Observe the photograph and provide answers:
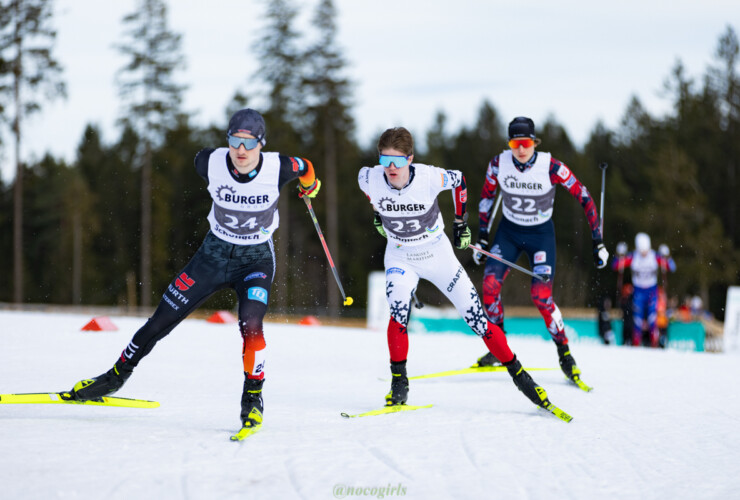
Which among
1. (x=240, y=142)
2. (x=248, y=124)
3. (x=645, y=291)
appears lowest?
(x=645, y=291)

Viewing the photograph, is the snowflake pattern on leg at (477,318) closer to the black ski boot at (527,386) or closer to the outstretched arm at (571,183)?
the black ski boot at (527,386)

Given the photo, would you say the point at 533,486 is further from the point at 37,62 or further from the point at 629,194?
the point at 629,194

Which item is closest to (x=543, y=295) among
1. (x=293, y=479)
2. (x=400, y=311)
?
(x=400, y=311)

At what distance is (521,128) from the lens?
605cm

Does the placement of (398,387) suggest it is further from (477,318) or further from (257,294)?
(257,294)

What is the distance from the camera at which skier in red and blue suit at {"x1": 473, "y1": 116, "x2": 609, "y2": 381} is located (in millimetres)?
6172

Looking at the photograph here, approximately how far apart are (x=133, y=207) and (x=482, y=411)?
39403 millimetres

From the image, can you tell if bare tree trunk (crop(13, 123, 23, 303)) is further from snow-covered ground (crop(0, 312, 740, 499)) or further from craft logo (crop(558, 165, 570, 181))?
craft logo (crop(558, 165, 570, 181))

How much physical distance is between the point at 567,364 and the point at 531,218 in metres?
1.26

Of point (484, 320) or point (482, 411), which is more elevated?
point (484, 320)

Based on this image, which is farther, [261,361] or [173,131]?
[173,131]

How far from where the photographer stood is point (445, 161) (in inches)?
2062

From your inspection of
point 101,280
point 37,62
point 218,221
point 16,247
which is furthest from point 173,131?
point 218,221

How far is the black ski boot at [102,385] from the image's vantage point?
4484 mm
